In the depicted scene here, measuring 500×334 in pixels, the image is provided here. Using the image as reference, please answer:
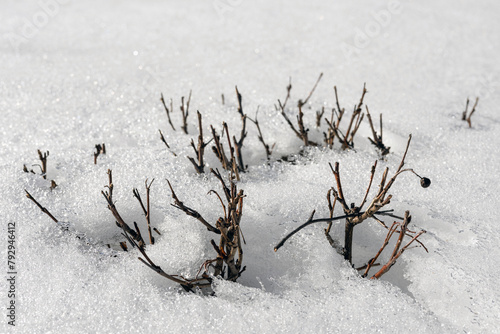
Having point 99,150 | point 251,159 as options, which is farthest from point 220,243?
point 99,150

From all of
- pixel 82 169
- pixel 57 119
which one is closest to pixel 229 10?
pixel 57 119

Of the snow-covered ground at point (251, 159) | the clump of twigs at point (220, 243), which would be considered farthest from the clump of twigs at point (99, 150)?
the clump of twigs at point (220, 243)

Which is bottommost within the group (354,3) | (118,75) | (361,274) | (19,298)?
(361,274)

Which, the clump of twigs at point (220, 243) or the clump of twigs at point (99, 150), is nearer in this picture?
the clump of twigs at point (220, 243)

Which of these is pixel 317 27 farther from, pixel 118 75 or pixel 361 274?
pixel 361 274

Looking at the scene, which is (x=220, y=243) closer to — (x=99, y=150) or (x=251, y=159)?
(x=251, y=159)

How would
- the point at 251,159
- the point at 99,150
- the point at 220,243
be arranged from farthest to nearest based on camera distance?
the point at 251,159
the point at 99,150
the point at 220,243

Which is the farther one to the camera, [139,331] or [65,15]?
[65,15]

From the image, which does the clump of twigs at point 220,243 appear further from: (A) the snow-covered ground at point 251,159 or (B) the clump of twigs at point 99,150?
(B) the clump of twigs at point 99,150
